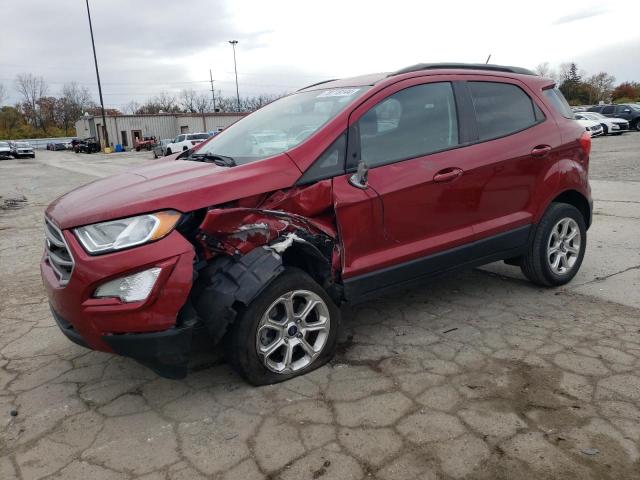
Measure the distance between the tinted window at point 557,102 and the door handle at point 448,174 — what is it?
1.39 metres

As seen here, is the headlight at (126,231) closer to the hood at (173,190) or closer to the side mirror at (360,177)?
the hood at (173,190)

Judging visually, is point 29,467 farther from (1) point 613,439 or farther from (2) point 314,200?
(1) point 613,439

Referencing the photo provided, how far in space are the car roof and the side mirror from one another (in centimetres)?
69

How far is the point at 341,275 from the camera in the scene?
3.19 metres

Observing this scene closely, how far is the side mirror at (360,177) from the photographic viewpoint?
3.14 metres

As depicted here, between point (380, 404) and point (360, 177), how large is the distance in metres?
1.32

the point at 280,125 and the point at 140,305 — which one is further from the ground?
the point at 280,125

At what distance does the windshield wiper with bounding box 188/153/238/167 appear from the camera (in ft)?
10.5

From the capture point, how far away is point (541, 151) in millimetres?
4070

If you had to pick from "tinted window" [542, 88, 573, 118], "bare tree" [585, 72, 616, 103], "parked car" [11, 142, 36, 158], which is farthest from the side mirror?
"bare tree" [585, 72, 616, 103]

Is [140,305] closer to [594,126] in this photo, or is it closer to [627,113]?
[594,126]

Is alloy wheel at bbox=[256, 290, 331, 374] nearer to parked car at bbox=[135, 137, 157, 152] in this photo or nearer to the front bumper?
the front bumper

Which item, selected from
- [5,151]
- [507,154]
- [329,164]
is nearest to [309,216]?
[329,164]

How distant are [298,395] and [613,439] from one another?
62.5 inches
